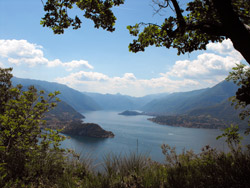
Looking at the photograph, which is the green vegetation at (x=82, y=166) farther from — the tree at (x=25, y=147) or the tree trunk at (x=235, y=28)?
the tree trunk at (x=235, y=28)

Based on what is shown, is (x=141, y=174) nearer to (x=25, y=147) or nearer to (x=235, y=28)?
(x=25, y=147)

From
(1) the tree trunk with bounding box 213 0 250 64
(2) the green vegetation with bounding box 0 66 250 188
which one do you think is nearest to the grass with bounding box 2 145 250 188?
(2) the green vegetation with bounding box 0 66 250 188

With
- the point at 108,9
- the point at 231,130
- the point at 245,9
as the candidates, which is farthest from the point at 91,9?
the point at 231,130

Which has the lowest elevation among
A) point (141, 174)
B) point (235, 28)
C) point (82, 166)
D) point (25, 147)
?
point (82, 166)

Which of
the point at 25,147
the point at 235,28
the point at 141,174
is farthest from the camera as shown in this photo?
the point at 25,147

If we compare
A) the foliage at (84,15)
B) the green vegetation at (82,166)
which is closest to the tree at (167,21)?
the foliage at (84,15)

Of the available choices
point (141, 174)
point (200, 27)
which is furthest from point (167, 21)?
point (141, 174)

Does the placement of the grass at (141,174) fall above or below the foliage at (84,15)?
below

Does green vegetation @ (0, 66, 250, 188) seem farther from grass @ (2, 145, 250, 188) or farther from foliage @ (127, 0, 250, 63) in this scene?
foliage @ (127, 0, 250, 63)
